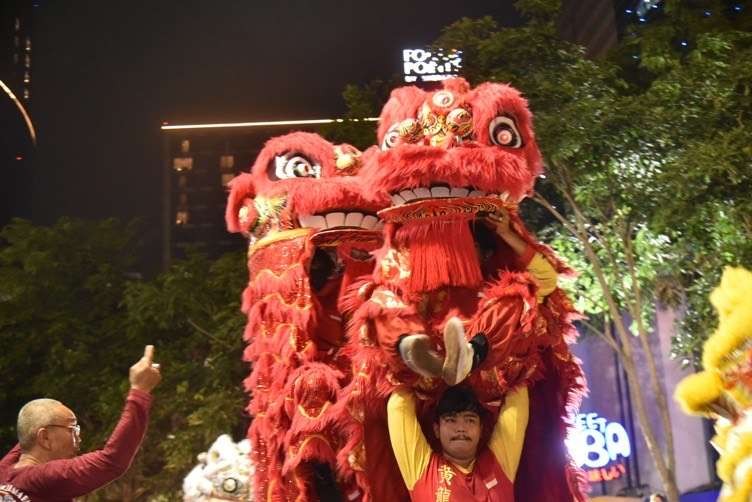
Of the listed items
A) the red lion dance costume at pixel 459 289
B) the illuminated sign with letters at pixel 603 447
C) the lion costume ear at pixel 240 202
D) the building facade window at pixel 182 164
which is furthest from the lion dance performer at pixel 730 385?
the building facade window at pixel 182 164

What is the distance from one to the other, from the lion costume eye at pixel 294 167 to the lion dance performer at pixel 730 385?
203 cm

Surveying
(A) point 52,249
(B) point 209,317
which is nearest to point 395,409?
(B) point 209,317

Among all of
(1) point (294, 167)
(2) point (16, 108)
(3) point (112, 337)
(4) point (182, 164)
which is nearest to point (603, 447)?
(3) point (112, 337)

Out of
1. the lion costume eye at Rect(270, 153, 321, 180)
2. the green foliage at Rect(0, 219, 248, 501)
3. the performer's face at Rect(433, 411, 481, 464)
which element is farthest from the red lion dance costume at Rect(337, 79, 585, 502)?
the green foliage at Rect(0, 219, 248, 501)

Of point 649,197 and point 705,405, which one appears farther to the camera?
point 649,197

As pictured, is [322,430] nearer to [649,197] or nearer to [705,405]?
[705,405]

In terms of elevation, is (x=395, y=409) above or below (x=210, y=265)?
below

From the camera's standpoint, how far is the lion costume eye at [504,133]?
2.64 m

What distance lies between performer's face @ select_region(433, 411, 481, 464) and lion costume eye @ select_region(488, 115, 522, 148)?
850 mm

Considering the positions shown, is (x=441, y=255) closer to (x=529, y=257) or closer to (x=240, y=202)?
(x=529, y=257)

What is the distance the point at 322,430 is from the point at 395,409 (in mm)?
614

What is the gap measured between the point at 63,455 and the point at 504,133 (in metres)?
1.65

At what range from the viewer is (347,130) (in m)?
7.10

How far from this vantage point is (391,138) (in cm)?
270
